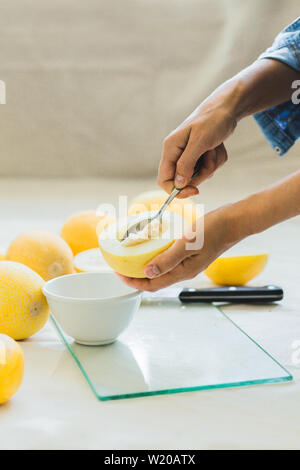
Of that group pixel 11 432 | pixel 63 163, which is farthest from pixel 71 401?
pixel 63 163

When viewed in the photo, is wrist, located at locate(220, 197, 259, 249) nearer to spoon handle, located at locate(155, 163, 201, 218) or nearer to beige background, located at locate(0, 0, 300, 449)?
spoon handle, located at locate(155, 163, 201, 218)

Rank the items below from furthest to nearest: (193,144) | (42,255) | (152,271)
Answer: (42,255) → (193,144) → (152,271)

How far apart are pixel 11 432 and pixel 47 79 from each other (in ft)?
5.42

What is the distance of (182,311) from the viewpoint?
0.95 m

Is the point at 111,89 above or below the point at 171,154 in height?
below

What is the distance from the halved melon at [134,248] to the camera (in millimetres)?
777

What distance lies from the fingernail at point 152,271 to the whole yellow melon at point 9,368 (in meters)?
0.17

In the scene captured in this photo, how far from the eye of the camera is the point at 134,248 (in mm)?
790

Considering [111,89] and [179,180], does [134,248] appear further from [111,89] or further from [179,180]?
[111,89]

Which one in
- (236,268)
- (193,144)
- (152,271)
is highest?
(193,144)

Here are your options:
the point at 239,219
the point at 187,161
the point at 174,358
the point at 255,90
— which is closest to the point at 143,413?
the point at 174,358

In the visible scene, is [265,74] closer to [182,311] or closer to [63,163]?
[182,311]

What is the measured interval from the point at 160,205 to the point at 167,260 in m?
0.39

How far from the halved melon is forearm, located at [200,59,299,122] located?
7.7 inches
